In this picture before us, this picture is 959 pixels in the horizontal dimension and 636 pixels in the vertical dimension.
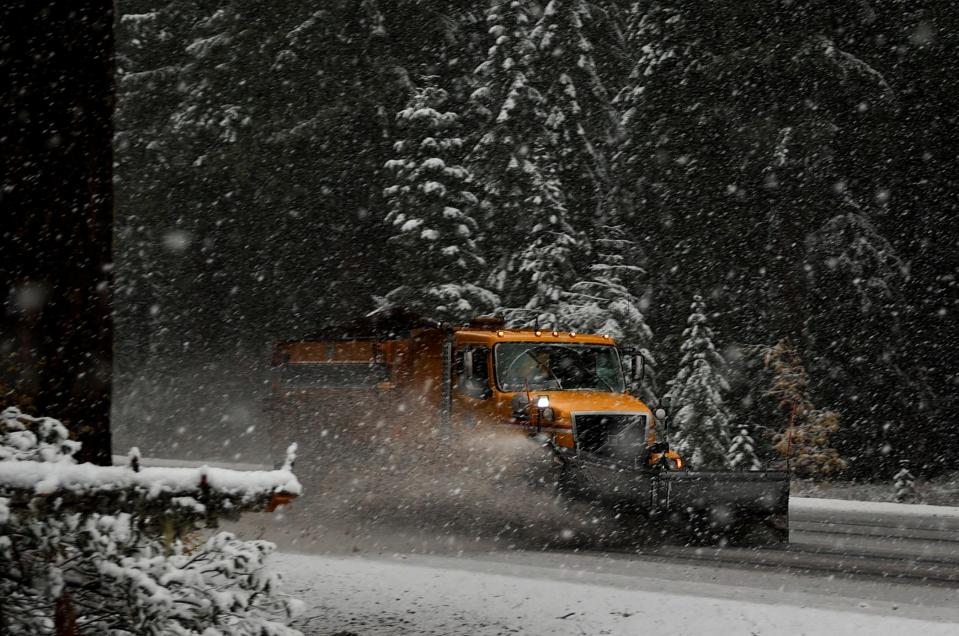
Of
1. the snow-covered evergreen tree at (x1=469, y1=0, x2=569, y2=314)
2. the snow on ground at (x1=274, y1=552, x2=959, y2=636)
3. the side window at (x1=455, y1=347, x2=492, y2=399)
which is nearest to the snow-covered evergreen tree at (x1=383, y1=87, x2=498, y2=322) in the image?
the snow-covered evergreen tree at (x1=469, y1=0, x2=569, y2=314)

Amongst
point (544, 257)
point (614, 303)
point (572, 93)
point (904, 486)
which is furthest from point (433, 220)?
point (904, 486)

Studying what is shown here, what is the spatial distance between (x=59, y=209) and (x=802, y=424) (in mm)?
17788

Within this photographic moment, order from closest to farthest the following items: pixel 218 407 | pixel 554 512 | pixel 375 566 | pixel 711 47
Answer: pixel 375 566
pixel 554 512
pixel 711 47
pixel 218 407

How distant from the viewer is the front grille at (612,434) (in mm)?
12469

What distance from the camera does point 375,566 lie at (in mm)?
10250

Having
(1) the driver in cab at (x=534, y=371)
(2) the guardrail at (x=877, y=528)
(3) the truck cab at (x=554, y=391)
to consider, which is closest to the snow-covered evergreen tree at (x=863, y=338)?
(2) the guardrail at (x=877, y=528)

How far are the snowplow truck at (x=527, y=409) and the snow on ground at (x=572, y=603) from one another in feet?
4.42

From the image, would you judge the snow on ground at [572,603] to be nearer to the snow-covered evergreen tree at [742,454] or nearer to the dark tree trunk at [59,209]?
the dark tree trunk at [59,209]

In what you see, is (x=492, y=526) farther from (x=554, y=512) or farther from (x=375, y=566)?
(x=375, y=566)

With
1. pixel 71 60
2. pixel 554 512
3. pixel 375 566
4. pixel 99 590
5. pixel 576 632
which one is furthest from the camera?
pixel 554 512

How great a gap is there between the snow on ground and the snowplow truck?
1.35 metres

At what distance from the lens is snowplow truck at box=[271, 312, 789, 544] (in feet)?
37.9

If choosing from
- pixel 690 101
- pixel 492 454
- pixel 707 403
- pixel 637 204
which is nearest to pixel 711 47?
pixel 690 101

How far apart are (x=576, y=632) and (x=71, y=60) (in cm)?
457
